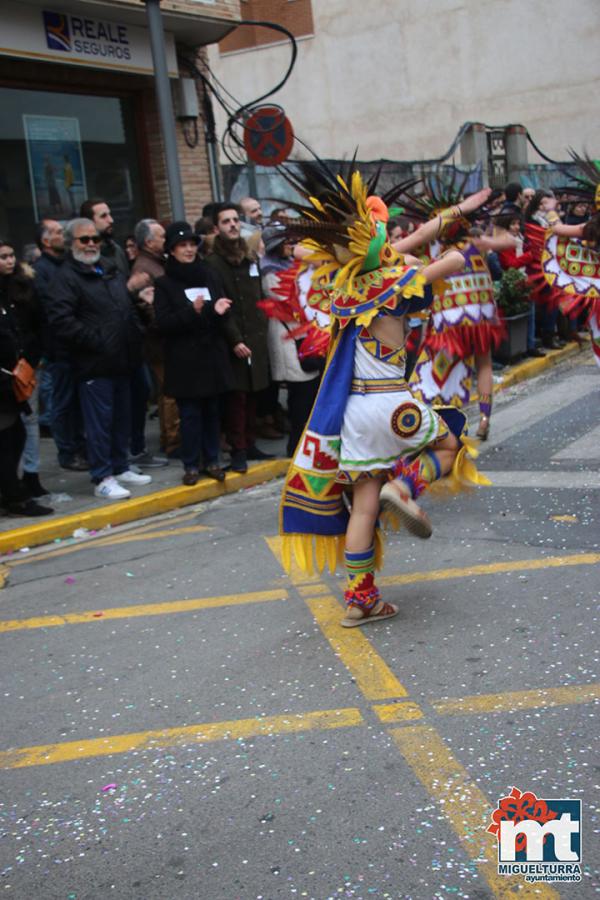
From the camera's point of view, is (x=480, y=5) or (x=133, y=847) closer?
(x=133, y=847)

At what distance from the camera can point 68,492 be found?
8.04 meters

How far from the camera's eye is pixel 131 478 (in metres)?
8.09

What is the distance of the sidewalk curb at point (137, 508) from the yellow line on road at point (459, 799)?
3880 millimetres

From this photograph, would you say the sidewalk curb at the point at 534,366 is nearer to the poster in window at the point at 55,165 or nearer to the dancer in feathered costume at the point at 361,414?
the poster in window at the point at 55,165

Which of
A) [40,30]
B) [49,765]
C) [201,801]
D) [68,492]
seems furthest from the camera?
[40,30]

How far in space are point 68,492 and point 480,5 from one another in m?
22.0

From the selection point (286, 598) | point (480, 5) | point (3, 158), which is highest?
point (480, 5)

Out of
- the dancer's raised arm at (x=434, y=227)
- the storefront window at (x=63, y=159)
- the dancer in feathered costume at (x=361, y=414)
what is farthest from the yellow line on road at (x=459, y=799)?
the storefront window at (x=63, y=159)

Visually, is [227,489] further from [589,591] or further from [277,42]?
[277,42]

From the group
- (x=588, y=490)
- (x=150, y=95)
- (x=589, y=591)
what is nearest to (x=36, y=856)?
(x=589, y=591)

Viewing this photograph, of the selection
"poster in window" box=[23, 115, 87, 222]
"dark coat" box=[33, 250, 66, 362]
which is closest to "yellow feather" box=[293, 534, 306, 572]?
"dark coat" box=[33, 250, 66, 362]

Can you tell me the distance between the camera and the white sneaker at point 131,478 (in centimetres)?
808

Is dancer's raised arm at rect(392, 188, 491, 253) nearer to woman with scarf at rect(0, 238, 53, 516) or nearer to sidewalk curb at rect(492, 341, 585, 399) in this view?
woman with scarf at rect(0, 238, 53, 516)

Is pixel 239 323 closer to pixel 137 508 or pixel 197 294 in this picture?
pixel 197 294
